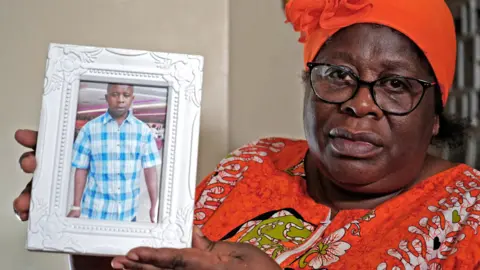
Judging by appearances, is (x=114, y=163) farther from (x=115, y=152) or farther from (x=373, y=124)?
(x=373, y=124)

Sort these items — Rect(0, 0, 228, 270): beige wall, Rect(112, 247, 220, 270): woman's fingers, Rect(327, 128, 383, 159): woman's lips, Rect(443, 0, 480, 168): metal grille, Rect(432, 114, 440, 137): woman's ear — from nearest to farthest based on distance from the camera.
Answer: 1. Rect(112, 247, 220, 270): woman's fingers
2. Rect(327, 128, 383, 159): woman's lips
3. Rect(432, 114, 440, 137): woman's ear
4. Rect(0, 0, 228, 270): beige wall
5. Rect(443, 0, 480, 168): metal grille

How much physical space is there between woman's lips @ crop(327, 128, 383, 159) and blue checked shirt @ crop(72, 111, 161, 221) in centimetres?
47

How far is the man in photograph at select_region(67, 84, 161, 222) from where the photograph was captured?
109cm

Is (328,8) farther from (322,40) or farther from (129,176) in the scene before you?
(129,176)

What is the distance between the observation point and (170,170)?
109 cm

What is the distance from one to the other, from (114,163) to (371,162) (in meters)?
0.57

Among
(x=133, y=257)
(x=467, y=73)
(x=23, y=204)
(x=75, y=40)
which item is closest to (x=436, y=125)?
(x=133, y=257)

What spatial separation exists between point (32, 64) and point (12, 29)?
12 centimetres

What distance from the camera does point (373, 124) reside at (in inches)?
54.6

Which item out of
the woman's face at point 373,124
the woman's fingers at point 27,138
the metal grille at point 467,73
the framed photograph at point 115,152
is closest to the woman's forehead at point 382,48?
the woman's face at point 373,124

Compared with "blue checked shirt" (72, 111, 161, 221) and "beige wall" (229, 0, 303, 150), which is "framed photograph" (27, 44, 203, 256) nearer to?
"blue checked shirt" (72, 111, 161, 221)

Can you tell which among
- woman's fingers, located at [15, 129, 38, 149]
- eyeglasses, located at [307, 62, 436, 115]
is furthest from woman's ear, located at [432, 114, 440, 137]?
woman's fingers, located at [15, 129, 38, 149]

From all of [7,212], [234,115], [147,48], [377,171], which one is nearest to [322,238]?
[377,171]

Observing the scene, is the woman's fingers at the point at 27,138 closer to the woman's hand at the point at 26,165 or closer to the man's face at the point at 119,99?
the woman's hand at the point at 26,165
